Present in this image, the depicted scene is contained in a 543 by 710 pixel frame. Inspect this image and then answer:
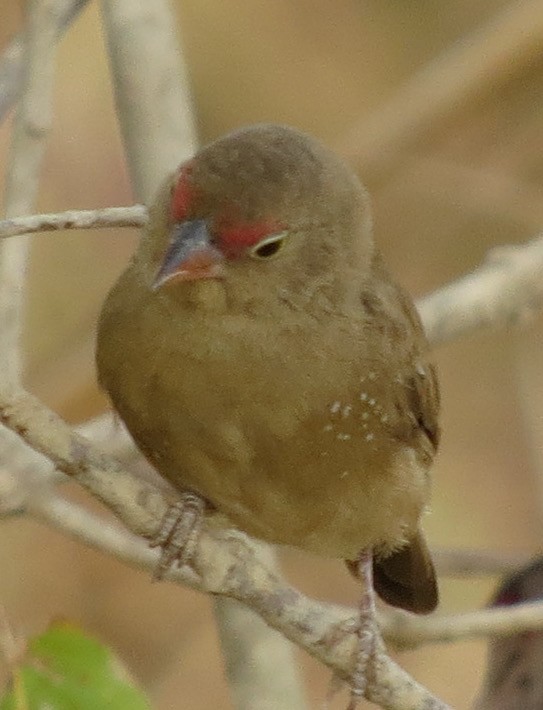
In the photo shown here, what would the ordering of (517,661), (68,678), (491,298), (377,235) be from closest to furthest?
(68,678), (517,661), (491,298), (377,235)

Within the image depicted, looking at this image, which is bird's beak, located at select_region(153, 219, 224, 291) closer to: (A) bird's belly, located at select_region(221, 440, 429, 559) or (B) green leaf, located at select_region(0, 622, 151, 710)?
(A) bird's belly, located at select_region(221, 440, 429, 559)

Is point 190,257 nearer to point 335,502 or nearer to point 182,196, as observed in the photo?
point 182,196

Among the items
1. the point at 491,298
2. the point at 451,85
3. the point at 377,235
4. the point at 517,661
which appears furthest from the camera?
the point at 377,235

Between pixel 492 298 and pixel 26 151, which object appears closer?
pixel 26 151

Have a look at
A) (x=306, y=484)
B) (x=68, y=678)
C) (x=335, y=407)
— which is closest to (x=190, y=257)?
(x=335, y=407)

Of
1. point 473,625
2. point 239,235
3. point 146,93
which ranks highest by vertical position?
point 239,235

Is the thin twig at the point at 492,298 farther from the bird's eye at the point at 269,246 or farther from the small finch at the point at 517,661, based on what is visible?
the bird's eye at the point at 269,246

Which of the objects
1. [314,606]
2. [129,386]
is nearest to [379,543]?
[314,606]

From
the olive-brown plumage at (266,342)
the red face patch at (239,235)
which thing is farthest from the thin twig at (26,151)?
the red face patch at (239,235)
